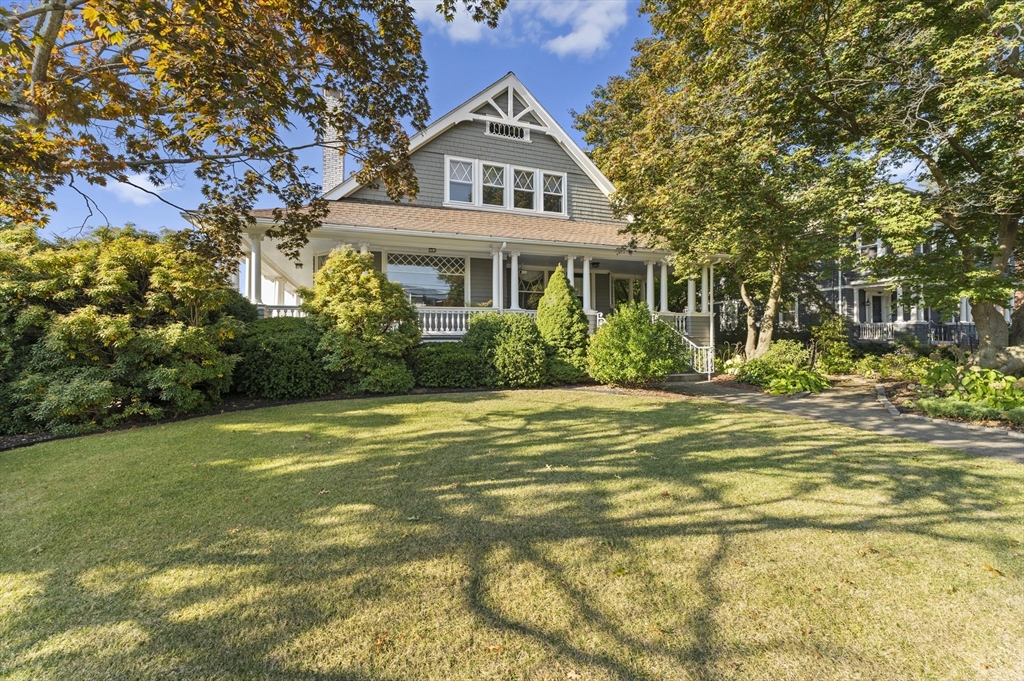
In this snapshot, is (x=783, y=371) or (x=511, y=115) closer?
(x=783, y=371)

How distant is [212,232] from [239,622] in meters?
5.46

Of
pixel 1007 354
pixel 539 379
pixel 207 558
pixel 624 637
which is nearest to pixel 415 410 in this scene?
pixel 539 379

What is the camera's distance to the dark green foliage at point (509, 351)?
33.6ft

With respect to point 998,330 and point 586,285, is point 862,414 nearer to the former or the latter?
point 998,330

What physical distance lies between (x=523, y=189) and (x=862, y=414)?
A: 11.5 meters

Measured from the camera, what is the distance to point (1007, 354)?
10.3m

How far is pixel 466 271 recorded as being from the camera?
581 inches


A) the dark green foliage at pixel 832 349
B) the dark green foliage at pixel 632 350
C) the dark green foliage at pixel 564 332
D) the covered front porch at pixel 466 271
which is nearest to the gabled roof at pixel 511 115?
the covered front porch at pixel 466 271

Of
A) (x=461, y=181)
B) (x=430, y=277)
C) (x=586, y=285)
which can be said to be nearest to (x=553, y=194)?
(x=461, y=181)

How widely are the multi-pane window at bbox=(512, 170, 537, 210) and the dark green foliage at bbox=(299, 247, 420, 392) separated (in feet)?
25.2

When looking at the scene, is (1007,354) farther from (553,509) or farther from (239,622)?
(239,622)

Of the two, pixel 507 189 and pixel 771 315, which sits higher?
pixel 507 189

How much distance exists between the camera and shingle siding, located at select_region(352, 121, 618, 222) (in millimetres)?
14211

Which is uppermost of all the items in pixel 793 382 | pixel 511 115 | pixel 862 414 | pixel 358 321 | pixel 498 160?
pixel 511 115
